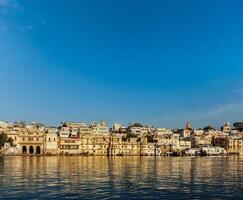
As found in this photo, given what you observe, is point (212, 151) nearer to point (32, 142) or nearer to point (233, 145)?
point (233, 145)

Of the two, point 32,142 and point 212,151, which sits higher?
point 32,142

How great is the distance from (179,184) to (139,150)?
402 ft

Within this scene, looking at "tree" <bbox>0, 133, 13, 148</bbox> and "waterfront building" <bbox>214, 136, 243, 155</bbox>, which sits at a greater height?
"tree" <bbox>0, 133, 13, 148</bbox>

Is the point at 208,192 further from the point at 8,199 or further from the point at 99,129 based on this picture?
the point at 99,129

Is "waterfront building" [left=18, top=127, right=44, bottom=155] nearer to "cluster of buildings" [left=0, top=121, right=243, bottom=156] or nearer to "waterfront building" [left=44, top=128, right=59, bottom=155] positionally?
"cluster of buildings" [left=0, top=121, right=243, bottom=156]

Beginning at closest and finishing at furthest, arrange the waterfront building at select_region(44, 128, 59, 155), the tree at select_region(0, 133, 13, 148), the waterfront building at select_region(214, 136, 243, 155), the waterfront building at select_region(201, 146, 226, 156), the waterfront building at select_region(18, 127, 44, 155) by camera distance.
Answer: the tree at select_region(0, 133, 13, 148), the waterfront building at select_region(44, 128, 59, 155), the waterfront building at select_region(18, 127, 44, 155), the waterfront building at select_region(201, 146, 226, 156), the waterfront building at select_region(214, 136, 243, 155)

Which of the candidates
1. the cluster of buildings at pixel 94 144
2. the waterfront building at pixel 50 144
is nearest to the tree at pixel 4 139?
the cluster of buildings at pixel 94 144

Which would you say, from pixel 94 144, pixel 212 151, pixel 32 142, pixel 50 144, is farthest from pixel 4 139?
pixel 212 151

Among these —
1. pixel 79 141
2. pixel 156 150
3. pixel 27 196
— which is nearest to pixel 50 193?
pixel 27 196

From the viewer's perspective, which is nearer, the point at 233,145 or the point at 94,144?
the point at 94,144

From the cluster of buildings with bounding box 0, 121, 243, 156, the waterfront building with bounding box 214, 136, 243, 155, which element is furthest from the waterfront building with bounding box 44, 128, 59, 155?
the waterfront building with bounding box 214, 136, 243, 155

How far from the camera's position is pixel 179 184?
42406 millimetres

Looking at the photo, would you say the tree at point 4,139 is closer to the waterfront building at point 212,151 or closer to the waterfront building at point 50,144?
the waterfront building at point 50,144

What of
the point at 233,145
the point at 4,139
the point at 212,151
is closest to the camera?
the point at 4,139
